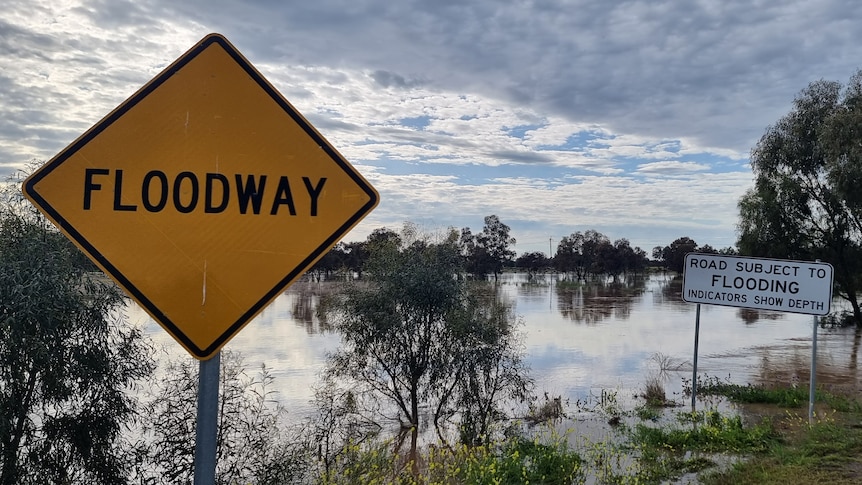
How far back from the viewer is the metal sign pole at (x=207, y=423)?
1.88 metres

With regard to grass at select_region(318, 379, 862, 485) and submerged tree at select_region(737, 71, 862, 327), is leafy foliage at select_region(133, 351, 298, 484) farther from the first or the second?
submerged tree at select_region(737, 71, 862, 327)

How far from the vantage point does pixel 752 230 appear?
3066 centimetres

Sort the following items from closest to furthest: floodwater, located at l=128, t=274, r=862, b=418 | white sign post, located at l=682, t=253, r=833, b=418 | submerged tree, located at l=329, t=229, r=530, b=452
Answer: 1. white sign post, located at l=682, t=253, r=833, b=418
2. submerged tree, located at l=329, t=229, r=530, b=452
3. floodwater, located at l=128, t=274, r=862, b=418


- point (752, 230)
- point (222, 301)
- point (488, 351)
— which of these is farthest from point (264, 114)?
point (752, 230)

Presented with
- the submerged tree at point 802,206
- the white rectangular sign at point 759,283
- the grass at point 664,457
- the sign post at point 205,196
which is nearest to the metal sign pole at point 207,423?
the sign post at point 205,196

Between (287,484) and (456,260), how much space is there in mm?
6088

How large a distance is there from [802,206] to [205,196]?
34.7 meters

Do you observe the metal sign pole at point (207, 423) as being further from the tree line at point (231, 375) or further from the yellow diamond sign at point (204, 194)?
the tree line at point (231, 375)

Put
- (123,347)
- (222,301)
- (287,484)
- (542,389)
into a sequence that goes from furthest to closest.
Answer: (542,389)
(123,347)
(287,484)
(222,301)

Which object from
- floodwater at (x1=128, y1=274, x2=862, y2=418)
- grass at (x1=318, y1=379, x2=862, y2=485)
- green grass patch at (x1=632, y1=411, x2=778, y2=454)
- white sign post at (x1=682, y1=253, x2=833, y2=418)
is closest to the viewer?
grass at (x1=318, y1=379, x2=862, y2=485)

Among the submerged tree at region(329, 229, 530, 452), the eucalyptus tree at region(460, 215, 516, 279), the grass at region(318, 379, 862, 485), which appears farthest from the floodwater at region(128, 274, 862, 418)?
the eucalyptus tree at region(460, 215, 516, 279)

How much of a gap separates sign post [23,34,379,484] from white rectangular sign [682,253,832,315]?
32.1 feet

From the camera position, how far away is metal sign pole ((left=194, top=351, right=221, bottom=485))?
73.9 inches

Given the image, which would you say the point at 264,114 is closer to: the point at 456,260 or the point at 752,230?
the point at 456,260
